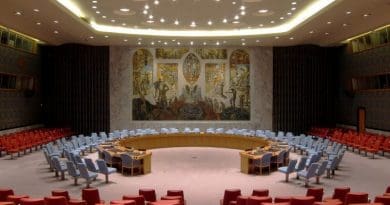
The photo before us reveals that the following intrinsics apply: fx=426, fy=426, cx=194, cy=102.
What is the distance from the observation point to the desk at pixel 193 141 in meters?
22.2

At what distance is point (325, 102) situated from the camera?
29.5m

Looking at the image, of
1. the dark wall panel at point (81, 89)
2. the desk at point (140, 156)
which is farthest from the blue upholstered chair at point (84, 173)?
the dark wall panel at point (81, 89)

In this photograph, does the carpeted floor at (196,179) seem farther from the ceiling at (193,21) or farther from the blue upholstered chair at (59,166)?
the ceiling at (193,21)

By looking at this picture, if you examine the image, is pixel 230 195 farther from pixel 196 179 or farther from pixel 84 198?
pixel 196 179

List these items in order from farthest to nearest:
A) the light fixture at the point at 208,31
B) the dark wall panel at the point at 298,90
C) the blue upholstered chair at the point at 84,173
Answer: the dark wall panel at the point at 298,90 → the light fixture at the point at 208,31 → the blue upholstered chair at the point at 84,173

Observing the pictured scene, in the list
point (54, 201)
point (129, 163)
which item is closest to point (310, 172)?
point (129, 163)

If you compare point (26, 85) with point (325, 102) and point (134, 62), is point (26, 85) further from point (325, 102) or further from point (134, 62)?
point (325, 102)

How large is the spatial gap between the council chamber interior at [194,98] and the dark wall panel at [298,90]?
7 cm

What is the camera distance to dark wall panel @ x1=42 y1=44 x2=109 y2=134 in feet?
94.3

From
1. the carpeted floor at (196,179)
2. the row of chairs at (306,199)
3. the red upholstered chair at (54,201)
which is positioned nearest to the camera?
the row of chairs at (306,199)

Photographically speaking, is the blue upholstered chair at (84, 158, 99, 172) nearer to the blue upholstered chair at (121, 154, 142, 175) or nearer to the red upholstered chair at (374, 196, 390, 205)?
the blue upholstered chair at (121, 154, 142, 175)

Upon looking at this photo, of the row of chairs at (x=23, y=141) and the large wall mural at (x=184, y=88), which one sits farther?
the large wall mural at (x=184, y=88)

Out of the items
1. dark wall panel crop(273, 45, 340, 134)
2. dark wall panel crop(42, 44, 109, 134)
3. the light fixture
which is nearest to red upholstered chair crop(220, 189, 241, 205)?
the light fixture

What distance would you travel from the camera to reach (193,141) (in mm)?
24266
